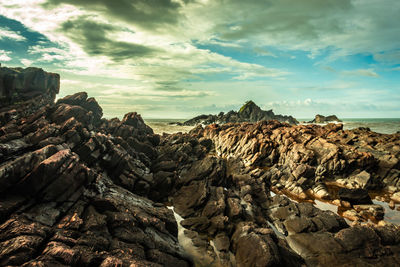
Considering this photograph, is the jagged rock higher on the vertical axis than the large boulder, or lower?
lower

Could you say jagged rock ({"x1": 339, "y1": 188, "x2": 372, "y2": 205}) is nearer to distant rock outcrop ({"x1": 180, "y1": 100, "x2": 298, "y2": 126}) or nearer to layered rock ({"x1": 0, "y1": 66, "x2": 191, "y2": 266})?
layered rock ({"x1": 0, "y1": 66, "x2": 191, "y2": 266})

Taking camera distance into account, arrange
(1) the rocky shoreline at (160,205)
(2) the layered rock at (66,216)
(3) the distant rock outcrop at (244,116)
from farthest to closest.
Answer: (3) the distant rock outcrop at (244,116), (1) the rocky shoreline at (160,205), (2) the layered rock at (66,216)

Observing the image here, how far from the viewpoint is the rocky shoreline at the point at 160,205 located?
510 inches

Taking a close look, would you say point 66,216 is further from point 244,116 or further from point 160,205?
point 244,116

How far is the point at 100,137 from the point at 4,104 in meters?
21.4

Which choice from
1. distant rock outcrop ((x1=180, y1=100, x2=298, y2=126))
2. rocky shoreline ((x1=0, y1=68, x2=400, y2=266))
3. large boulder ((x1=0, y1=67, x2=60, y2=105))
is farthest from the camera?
distant rock outcrop ((x1=180, y1=100, x2=298, y2=126))

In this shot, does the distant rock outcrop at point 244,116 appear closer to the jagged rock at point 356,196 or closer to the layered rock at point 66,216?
the jagged rock at point 356,196

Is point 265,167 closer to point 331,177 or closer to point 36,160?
point 331,177

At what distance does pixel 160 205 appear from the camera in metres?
23.2

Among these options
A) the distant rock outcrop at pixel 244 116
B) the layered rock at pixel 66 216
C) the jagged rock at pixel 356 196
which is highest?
the distant rock outcrop at pixel 244 116

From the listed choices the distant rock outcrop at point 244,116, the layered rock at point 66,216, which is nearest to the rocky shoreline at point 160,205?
the layered rock at point 66,216

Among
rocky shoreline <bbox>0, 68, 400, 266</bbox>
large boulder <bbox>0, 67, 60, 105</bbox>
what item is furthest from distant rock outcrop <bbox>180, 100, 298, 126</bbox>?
large boulder <bbox>0, 67, 60, 105</bbox>

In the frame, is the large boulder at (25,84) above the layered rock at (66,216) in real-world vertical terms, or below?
above

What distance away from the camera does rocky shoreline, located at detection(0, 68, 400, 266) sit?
12961 millimetres
